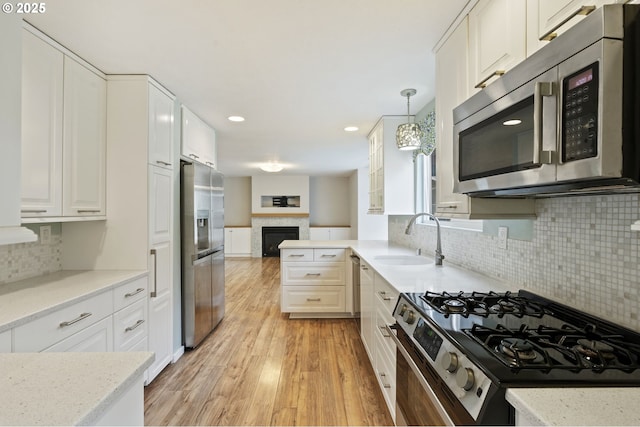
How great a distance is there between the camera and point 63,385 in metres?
0.71

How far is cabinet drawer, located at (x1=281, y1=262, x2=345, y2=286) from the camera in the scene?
12.3 ft

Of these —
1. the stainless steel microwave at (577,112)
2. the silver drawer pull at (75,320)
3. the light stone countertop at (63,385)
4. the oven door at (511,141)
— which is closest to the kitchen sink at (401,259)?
the oven door at (511,141)

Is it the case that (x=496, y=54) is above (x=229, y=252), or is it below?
above

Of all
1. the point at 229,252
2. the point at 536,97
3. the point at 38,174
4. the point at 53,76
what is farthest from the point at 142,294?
the point at 229,252

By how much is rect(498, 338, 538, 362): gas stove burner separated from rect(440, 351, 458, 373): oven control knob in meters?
0.12

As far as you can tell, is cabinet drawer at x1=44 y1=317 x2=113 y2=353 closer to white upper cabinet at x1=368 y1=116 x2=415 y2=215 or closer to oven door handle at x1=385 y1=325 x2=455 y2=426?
oven door handle at x1=385 y1=325 x2=455 y2=426

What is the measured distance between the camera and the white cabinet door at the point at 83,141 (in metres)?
2.00

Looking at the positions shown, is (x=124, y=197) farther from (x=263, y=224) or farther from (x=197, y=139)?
(x=263, y=224)

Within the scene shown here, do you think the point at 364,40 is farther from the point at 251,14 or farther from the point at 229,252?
the point at 229,252

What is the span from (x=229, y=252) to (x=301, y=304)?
5714mm

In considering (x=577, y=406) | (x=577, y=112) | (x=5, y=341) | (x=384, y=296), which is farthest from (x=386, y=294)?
(x=5, y=341)

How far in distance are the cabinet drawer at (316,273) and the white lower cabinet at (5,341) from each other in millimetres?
2607

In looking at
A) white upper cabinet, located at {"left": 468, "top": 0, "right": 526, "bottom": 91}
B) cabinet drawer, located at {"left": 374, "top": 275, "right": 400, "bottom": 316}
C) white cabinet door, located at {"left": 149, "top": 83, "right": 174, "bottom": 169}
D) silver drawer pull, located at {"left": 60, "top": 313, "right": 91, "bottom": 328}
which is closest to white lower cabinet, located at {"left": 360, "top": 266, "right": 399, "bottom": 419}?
cabinet drawer, located at {"left": 374, "top": 275, "right": 400, "bottom": 316}

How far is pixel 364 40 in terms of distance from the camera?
1.89 meters
